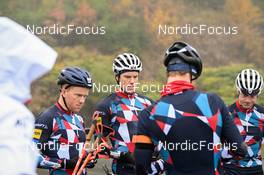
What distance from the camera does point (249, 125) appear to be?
7.02 meters

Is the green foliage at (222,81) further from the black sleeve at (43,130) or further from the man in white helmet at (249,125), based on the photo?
the black sleeve at (43,130)

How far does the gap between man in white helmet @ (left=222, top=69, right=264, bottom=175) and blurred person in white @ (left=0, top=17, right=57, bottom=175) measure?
4952 millimetres

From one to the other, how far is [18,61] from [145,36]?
15229 millimetres

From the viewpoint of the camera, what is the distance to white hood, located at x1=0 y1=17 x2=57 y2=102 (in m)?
2.20

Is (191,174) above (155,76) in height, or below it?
below

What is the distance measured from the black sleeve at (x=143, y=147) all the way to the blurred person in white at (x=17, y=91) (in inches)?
75.7

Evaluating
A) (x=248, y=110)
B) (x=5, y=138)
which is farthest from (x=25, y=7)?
(x=5, y=138)

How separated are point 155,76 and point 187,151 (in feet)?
42.0

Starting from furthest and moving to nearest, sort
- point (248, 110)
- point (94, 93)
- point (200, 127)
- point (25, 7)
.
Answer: point (25, 7), point (94, 93), point (248, 110), point (200, 127)

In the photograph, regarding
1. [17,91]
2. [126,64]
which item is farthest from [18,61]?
[126,64]

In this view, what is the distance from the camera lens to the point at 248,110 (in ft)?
23.2

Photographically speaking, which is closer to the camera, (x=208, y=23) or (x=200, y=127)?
(x=200, y=127)

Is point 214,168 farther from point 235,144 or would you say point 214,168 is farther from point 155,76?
point 155,76

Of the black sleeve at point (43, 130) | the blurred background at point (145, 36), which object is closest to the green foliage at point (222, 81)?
the blurred background at point (145, 36)
